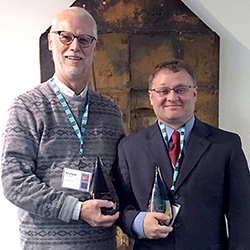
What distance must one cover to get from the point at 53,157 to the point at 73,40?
0.59 meters

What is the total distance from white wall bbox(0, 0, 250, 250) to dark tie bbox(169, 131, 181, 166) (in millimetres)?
1572

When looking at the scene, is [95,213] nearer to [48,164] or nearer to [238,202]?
[48,164]

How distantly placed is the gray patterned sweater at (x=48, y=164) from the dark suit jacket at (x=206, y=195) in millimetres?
250

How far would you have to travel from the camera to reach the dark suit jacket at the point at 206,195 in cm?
141

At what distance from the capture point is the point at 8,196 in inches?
56.6

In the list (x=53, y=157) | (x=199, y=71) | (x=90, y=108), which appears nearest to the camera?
(x=53, y=157)

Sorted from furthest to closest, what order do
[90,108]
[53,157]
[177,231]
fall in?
[90,108], [53,157], [177,231]

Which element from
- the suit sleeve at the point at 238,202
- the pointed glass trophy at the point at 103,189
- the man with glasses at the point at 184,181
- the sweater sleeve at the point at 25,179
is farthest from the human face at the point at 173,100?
the sweater sleeve at the point at 25,179

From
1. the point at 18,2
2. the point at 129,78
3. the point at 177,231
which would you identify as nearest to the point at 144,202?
the point at 177,231

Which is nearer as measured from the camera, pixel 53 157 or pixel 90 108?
pixel 53 157

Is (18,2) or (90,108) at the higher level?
(18,2)

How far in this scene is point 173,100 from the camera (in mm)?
1460

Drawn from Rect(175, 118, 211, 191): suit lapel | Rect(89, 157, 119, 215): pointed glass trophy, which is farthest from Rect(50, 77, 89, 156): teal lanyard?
Rect(175, 118, 211, 191): suit lapel

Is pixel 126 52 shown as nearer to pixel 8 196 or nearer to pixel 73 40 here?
pixel 73 40
